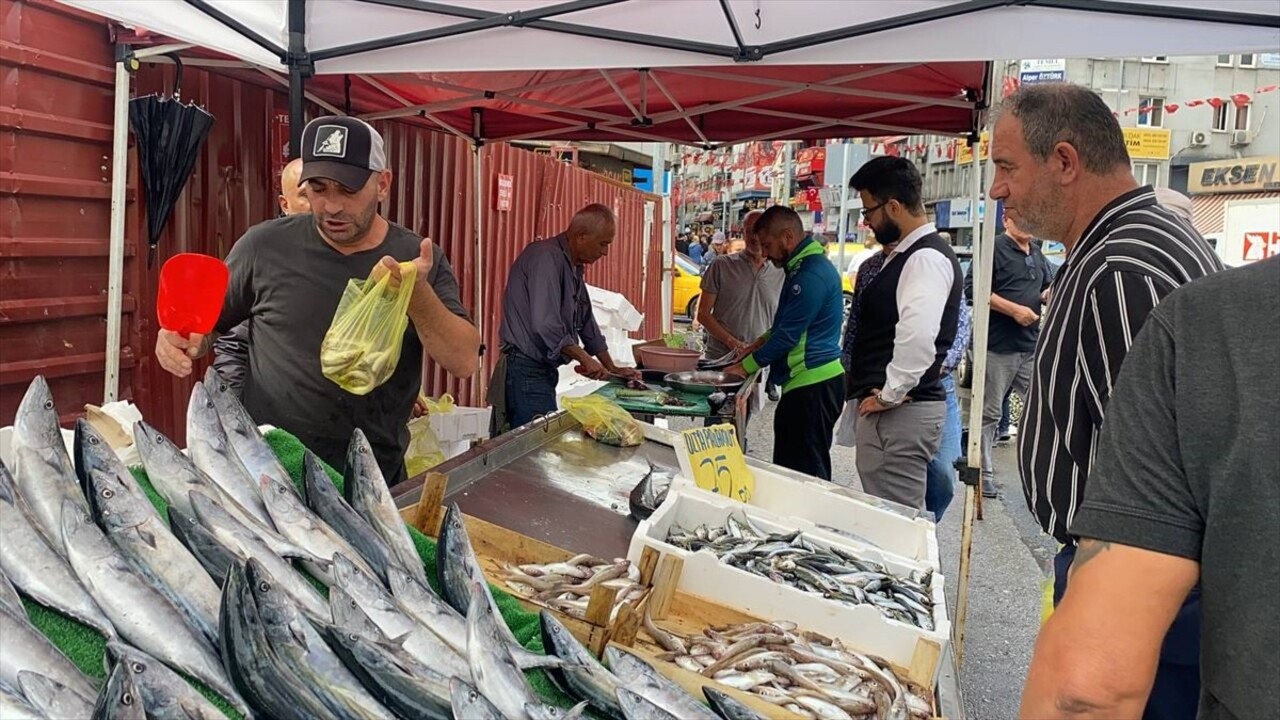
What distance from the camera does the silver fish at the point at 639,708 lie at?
1.51 meters

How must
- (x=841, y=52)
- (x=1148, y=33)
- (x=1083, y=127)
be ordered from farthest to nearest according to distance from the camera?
1. (x=841, y=52)
2. (x=1148, y=33)
3. (x=1083, y=127)

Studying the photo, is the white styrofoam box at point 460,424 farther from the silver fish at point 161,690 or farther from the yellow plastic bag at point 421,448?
the silver fish at point 161,690

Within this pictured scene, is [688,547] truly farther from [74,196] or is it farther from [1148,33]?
[74,196]

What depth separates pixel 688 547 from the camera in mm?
2719

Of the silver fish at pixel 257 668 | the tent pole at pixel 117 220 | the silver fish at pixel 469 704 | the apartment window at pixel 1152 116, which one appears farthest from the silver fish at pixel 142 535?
the apartment window at pixel 1152 116

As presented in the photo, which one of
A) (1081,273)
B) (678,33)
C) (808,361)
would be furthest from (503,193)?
(1081,273)

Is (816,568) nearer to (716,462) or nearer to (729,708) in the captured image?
(716,462)

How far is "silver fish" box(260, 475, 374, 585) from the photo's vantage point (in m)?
1.83

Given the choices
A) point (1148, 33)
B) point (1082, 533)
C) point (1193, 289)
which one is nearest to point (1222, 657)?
point (1082, 533)

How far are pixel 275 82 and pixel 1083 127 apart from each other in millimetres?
4573

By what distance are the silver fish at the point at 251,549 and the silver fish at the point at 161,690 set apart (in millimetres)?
297

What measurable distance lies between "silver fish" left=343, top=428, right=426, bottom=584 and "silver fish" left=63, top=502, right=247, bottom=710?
50 cm

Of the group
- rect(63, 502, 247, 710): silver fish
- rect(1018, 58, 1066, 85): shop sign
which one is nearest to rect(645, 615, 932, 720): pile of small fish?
rect(63, 502, 247, 710): silver fish

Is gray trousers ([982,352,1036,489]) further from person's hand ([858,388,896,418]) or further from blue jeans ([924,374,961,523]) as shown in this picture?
person's hand ([858,388,896,418])
